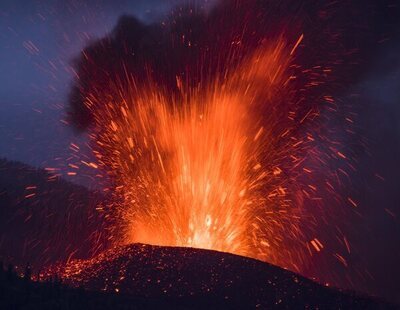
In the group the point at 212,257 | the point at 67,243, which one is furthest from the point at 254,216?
the point at 67,243

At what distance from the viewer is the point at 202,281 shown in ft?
54.3

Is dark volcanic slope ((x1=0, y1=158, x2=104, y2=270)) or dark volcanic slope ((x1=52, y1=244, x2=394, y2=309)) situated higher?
dark volcanic slope ((x1=0, y1=158, x2=104, y2=270))

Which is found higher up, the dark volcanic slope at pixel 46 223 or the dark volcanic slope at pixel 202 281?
the dark volcanic slope at pixel 46 223

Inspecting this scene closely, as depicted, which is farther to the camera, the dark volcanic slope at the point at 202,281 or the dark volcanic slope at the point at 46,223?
the dark volcanic slope at the point at 46,223

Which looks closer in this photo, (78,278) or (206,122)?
(78,278)

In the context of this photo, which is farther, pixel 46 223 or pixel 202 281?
pixel 46 223

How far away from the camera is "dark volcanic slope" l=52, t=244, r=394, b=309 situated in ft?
51.6

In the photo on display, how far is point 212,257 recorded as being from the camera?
18.3m

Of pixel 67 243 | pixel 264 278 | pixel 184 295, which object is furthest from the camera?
pixel 67 243

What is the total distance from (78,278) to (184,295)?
3.86 metres

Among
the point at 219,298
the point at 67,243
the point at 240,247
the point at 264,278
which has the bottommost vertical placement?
the point at 219,298

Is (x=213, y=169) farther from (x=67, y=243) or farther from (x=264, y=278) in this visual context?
(x=67, y=243)

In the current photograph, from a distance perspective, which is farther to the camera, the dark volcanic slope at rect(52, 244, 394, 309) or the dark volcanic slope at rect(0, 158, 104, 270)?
the dark volcanic slope at rect(0, 158, 104, 270)

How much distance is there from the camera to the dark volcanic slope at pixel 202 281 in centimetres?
1574
